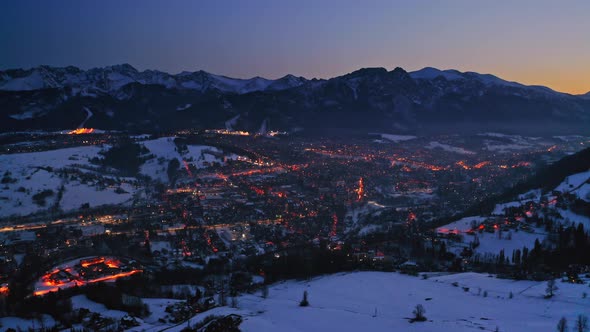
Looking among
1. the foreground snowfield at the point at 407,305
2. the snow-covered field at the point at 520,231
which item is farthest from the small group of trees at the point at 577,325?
the snow-covered field at the point at 520,231

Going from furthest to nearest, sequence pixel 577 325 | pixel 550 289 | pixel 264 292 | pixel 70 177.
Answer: pixel 70 177
pixel 264 292
pixel 550 289
pixel 577 325

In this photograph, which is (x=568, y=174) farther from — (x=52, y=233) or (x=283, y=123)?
(x=283, y=123)

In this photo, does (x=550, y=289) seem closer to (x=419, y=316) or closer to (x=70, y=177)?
(x=419, y=316)

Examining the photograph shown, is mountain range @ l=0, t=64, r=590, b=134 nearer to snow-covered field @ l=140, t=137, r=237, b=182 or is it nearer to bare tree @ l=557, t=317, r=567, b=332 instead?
snow-covered field @ l=140, t=137, r=237, b=182

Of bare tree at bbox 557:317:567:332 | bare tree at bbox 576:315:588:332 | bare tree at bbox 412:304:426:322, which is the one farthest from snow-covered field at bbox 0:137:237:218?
bare tree at bbox 576:315:588:332

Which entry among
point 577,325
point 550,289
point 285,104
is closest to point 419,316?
point 577,325
